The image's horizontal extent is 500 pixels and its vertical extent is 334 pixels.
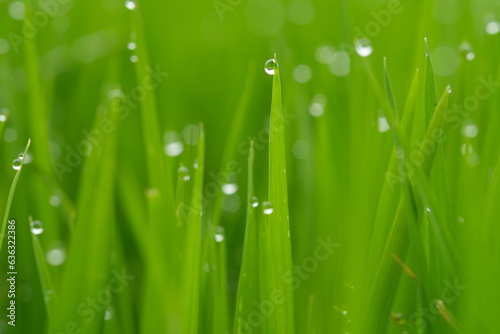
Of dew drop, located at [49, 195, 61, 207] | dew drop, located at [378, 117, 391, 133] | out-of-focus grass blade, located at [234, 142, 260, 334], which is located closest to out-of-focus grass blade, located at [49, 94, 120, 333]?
out-of-focus grass blade, located at [234, 142, 260, 334]

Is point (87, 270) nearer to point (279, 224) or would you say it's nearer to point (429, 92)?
point (279, 224)

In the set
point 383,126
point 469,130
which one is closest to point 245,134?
point 383,126

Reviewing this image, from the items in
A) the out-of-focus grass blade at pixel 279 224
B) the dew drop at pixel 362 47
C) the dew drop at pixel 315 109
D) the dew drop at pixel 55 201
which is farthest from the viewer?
the dew drop at pixel 315 109

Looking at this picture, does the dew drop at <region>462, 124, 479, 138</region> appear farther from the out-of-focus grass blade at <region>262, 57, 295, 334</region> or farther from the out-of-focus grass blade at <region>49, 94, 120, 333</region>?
the out-of-focus grass blade at <region>49, 94, 120, 333</region>

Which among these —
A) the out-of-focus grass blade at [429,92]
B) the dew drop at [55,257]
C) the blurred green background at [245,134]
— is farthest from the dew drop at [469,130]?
the dew drop at [55,257]

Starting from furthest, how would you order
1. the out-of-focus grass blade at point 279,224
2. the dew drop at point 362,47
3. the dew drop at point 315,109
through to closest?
the dew drop at point 315,109
the dew drop at point 362,47
the out-of-focus grass blade at point 279,224

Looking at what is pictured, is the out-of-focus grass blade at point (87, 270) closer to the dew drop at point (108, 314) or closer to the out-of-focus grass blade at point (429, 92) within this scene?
the dew drop at point (108, 314)

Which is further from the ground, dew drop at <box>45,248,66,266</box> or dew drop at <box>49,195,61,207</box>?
dew drop at <box>49,195,61,207</box>

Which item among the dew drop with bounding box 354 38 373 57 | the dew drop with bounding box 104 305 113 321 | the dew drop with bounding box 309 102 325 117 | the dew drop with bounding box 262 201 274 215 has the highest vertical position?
the dew drop with bounding box 354 38 373 57

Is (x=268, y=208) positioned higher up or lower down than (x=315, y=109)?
lower down
